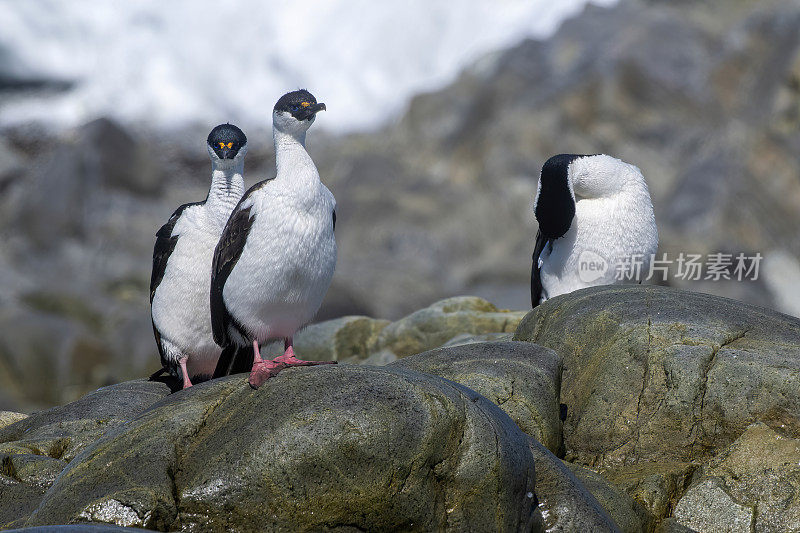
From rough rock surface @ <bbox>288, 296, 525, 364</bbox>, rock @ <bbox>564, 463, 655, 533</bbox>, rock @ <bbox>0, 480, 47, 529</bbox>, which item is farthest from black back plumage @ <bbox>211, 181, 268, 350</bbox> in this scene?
rough rock surface @ <bbox>288, 296, 525, 364</bbox>

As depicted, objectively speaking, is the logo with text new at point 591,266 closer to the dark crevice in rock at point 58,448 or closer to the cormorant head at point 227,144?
the cormorant head at point 227,144

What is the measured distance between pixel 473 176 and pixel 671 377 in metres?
21.0

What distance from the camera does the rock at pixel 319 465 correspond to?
508cm

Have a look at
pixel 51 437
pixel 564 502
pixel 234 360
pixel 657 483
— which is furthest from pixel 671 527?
pixel 51 437

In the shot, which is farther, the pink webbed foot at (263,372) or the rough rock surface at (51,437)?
the rough rock surface at (51,437)

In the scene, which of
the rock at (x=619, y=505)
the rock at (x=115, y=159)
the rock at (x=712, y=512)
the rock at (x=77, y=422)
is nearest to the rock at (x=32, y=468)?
the rock at (x=77, y=422)

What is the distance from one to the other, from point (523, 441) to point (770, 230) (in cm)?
1706

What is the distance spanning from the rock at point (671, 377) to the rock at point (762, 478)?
0.18m

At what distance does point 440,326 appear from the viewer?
10797 mm

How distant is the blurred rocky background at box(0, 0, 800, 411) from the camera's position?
1997 cm

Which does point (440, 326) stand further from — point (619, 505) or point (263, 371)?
point (263, 371)

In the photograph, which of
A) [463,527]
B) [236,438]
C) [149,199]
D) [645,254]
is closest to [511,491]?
[463,527]

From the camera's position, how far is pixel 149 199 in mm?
29906

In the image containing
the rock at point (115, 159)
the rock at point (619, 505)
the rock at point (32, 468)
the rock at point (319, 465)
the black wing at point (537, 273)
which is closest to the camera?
the rock at point (319, 465)
